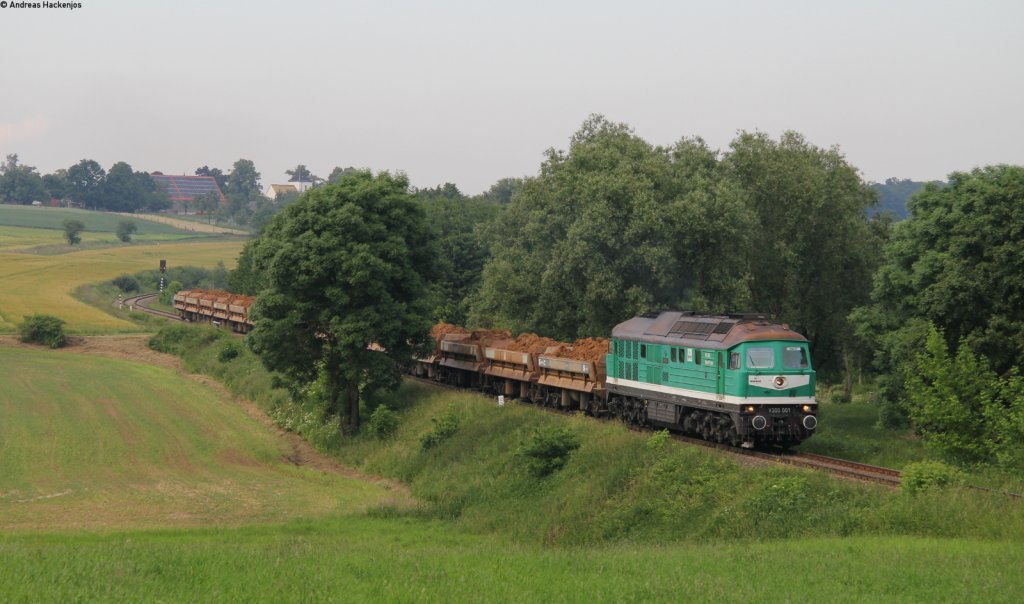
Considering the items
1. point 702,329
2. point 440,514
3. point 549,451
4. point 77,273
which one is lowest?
point 440,514

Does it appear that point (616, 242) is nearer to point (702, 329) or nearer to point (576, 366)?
point (576, 366)

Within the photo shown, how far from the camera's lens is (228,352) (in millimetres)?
67312

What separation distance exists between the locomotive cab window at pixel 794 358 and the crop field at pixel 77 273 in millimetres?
63574

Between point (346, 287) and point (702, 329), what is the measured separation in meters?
18.0

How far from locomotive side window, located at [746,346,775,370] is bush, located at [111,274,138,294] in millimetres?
93948

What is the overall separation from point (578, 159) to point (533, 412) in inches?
714

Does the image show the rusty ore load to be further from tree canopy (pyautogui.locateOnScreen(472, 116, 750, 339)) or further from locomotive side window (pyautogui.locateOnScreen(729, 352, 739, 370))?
locomotive side window (pyautogui.locateOnScreen(729, 352, 739, 370))

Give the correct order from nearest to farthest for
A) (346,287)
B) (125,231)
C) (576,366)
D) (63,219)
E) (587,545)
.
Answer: (587,545) → (576,366) → (346,287) → (125,231) → (63,219)

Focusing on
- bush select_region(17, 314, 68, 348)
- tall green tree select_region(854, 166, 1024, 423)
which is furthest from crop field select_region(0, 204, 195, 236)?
tall green tree select_region(854, 166, 1024, 423)

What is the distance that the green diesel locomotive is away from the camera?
100 feet

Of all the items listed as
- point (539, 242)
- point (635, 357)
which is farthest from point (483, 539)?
point (539, 242)

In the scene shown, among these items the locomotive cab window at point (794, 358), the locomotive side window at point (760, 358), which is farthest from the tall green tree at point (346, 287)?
the locomotive cab window at point (794, 358)

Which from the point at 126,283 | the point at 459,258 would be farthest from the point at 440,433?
the point at 126,283

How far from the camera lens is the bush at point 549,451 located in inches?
1287
